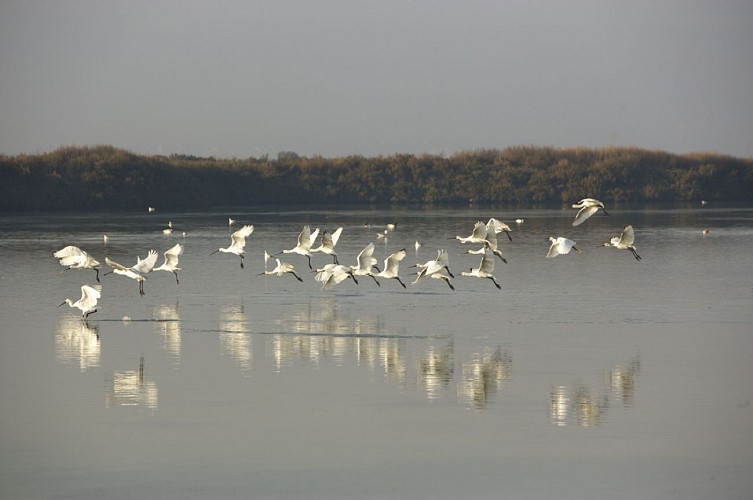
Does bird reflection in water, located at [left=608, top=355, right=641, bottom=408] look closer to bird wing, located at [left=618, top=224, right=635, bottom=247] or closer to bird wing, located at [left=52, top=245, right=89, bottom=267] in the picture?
bird wing, located at [left=618, top=224, right=635, bottom=247]

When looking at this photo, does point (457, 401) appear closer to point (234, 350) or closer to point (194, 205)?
point (234, 350)

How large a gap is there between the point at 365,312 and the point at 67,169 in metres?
42.3

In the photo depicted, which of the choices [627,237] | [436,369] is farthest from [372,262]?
[436,369]

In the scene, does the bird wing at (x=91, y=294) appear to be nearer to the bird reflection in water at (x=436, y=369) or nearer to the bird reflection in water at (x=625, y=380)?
the bird reflection in water at (x=436, y=369)

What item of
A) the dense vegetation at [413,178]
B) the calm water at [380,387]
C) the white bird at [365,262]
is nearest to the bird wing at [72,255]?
the calm water at [380,387]

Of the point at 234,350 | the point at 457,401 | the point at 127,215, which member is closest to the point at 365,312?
the point at 234,350

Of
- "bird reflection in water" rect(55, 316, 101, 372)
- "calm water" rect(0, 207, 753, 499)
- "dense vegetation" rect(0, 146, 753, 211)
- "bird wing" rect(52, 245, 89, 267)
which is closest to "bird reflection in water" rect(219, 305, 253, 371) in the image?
"calm water" rect(0, 207, 753, 499)

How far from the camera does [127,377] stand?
12938 millimetres

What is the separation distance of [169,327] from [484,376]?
205 inches

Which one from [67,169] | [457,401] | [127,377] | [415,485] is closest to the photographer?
[415,485]

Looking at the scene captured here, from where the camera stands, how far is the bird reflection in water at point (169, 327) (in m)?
14.7

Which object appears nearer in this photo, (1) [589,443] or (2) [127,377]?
(1) [589,443]

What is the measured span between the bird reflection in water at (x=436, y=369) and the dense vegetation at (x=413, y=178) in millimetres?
45216

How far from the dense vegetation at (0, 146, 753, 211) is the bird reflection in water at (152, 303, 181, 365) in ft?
134
